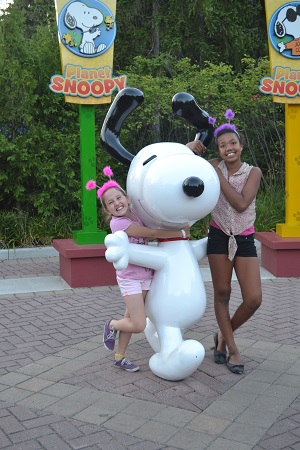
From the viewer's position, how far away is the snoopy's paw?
3764 mm

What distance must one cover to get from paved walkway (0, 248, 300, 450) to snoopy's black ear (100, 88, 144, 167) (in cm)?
154

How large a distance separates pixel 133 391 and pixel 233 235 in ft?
4.07

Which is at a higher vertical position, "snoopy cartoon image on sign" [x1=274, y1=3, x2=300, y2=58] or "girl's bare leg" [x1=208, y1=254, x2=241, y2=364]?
"snoopy cartoon image on sign" [x1=274, y1=3, x2=300, y2=58]

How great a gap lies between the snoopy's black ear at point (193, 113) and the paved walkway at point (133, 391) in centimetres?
167

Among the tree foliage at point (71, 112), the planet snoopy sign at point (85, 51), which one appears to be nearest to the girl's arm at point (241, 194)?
the planet snoopy sign at point (85, 51)

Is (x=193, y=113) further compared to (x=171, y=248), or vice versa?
(x=193, y=113)

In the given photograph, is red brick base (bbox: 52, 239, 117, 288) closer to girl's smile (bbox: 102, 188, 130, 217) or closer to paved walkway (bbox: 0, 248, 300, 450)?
paved walkway (bbox: 0, 248, 300, 450)

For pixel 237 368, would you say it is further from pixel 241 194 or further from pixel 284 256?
pixel 284 256

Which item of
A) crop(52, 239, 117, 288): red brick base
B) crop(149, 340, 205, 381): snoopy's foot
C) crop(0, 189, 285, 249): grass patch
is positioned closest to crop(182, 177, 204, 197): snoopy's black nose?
crop(149, 340, 205, 381): snoopy's foot

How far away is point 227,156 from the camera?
412 cm

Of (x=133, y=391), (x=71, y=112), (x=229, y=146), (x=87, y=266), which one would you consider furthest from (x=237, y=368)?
(x=71, y=112)

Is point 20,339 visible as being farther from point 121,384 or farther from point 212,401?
point 212,401

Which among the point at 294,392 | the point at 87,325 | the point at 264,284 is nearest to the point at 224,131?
the point at 294,392

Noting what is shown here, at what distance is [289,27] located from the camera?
7.31 m
